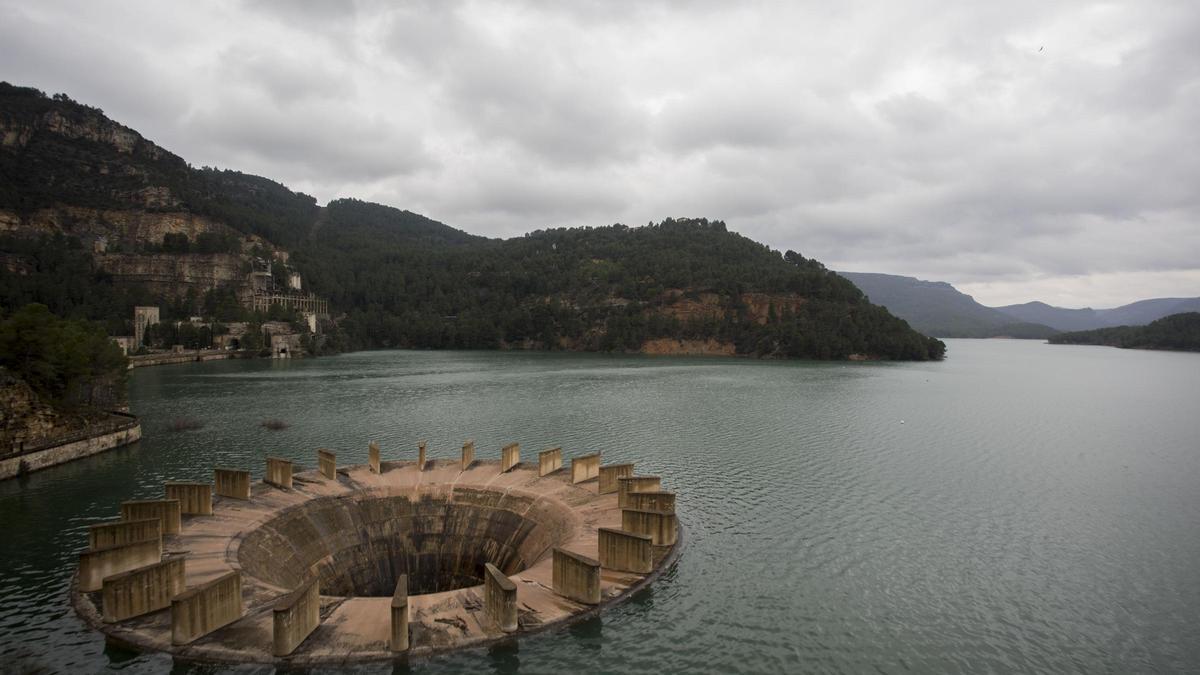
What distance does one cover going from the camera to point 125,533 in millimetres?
15383

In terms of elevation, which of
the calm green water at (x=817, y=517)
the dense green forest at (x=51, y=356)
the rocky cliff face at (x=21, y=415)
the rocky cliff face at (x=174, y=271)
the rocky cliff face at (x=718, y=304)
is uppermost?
the rocky cliff face at (x=174, y=271)

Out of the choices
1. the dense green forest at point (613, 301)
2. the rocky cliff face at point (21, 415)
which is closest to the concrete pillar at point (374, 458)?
the rocky cliff face at point (21, 415)

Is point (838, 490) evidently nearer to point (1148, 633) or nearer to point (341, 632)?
point (1148, 633)

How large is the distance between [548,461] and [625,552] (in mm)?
7896

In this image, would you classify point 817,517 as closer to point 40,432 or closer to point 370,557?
point 370,557

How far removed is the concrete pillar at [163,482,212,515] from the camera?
18.6m

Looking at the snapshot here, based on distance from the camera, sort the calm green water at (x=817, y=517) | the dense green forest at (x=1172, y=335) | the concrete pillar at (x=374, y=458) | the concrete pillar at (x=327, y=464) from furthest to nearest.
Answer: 1. the dense green forest at (x=1172, y=335)
2. the concrete pillar at (x=374, y=458)
3. the concrete pillar at (x=327, y=464)
4. the calm green water at (x=817, y=517)

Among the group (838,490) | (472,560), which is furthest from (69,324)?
(838,490)

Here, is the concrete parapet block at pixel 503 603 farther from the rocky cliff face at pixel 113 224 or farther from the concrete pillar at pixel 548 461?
the rocky cliff face at pixel 113 224

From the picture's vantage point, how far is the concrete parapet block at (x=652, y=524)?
60.7 feet

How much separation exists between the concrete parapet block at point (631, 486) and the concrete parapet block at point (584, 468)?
2093 mm

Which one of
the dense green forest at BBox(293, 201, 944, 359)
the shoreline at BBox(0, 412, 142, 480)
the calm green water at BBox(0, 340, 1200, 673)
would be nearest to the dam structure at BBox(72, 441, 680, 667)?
→ the calm green water at BBox(0, 340, 1200, 673)

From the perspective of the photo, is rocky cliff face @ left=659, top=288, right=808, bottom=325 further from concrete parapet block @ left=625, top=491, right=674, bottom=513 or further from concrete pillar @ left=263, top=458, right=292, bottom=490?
concrete pillar @ left=263, top=458, right=292, bottom=490

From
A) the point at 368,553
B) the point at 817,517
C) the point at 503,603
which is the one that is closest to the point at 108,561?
the point at 368,553
